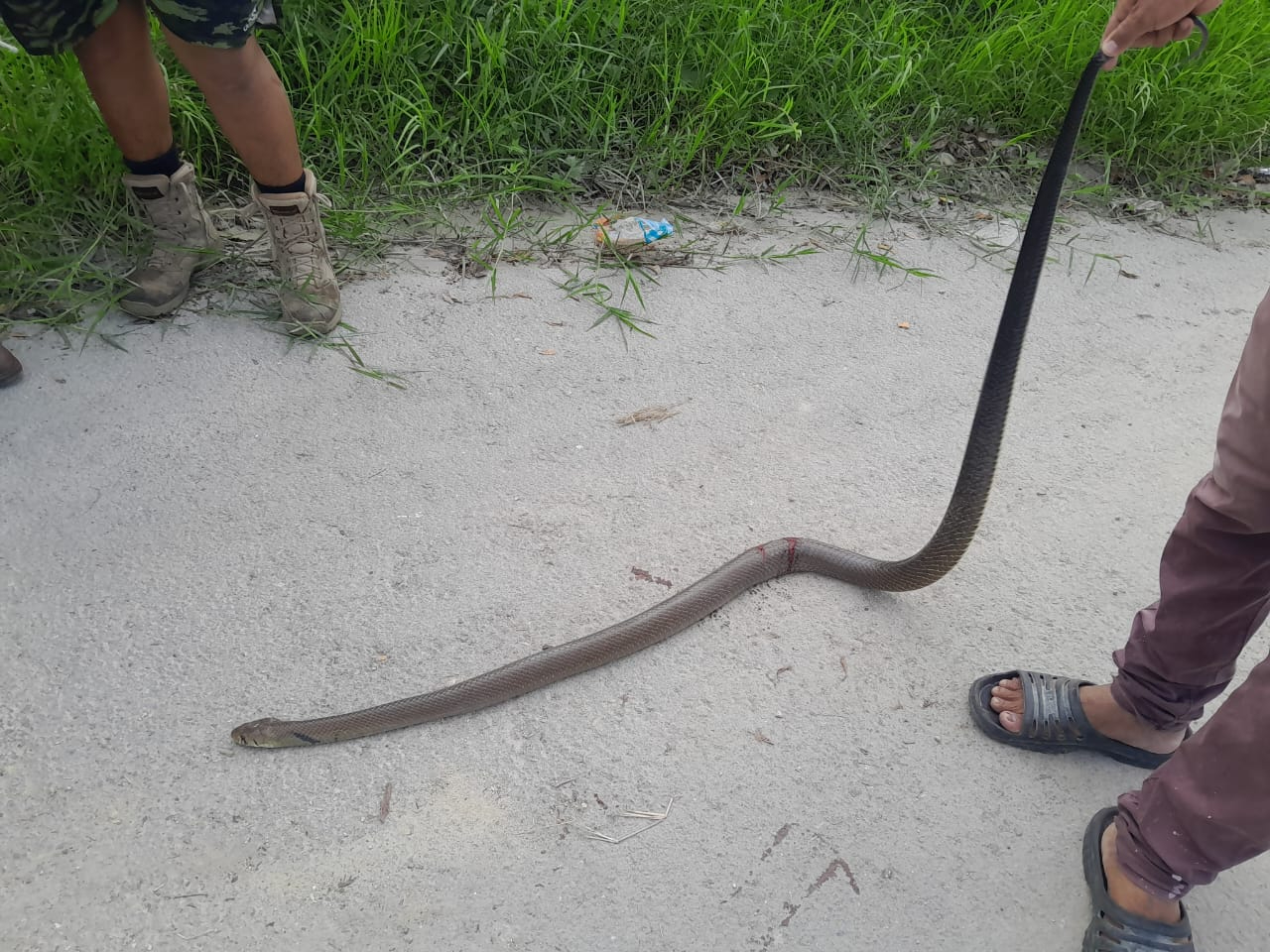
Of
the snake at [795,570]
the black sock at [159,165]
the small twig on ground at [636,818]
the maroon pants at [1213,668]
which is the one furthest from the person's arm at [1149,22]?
the black sock at [159,165]

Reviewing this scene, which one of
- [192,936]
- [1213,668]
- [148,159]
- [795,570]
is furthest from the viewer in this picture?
[148,159]

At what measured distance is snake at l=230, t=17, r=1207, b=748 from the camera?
5.08 ft

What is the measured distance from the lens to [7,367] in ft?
8.12

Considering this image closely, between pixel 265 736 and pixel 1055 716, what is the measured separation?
62.6 inches

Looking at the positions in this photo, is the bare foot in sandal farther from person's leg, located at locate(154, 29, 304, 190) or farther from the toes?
person's leg, located at locate(154, 29, 304, 190)

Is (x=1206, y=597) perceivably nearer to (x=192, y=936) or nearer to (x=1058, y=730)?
(x=1058, y=730)

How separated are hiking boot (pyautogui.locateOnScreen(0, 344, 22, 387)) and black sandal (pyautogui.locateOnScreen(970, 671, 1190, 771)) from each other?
2589 millimetres

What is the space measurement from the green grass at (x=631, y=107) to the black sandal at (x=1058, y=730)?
Result: 1922 mm

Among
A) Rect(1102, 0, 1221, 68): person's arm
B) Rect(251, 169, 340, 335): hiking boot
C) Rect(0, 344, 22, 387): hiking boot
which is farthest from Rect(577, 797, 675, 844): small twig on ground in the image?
Rect(0, 344, 22, 387): hiking boot

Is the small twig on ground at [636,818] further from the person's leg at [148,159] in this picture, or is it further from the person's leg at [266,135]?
the person's leg at [148,159]

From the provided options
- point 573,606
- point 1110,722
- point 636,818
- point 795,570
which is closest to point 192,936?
point 636,818

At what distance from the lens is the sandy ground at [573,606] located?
5.46 feet

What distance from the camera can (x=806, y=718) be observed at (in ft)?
6.40

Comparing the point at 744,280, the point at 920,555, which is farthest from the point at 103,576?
the point at 744,280
